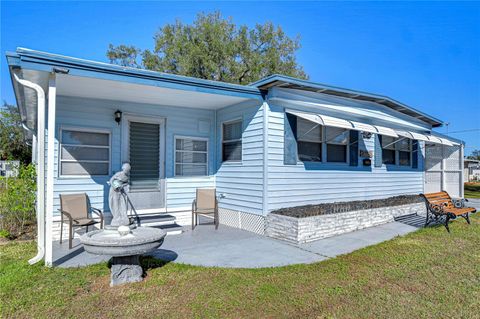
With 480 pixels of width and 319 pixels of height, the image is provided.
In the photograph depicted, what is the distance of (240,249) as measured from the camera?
5.48 m

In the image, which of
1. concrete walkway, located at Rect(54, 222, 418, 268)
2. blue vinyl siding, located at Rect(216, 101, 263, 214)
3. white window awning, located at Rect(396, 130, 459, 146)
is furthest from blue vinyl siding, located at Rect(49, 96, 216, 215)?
white window awning, located at Rect(396, 130, 459, 146)

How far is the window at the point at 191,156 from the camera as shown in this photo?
765cm

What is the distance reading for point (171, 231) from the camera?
6.52 m

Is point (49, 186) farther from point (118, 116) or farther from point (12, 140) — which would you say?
point (12, 140)

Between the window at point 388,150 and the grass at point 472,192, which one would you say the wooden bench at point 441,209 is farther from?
the grass at point 472,192

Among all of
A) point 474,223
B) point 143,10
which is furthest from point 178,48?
point 474,223

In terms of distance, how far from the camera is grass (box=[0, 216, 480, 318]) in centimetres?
Result: 315

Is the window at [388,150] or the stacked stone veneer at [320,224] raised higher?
the window at [388,150]

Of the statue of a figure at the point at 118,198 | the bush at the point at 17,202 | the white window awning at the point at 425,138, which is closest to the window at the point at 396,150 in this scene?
the white window awning at the point at 425,138

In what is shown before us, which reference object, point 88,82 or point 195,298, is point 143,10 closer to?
point 88,82

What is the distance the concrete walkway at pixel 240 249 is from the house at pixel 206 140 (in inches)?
31.0

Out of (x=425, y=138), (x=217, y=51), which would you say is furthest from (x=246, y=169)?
(x=217, y=51)

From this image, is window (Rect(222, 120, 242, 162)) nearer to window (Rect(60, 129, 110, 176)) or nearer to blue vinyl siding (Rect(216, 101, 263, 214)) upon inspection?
blue vinyl siding (Rect(216, 101, 263, 214))

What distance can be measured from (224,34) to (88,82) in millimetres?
18375
